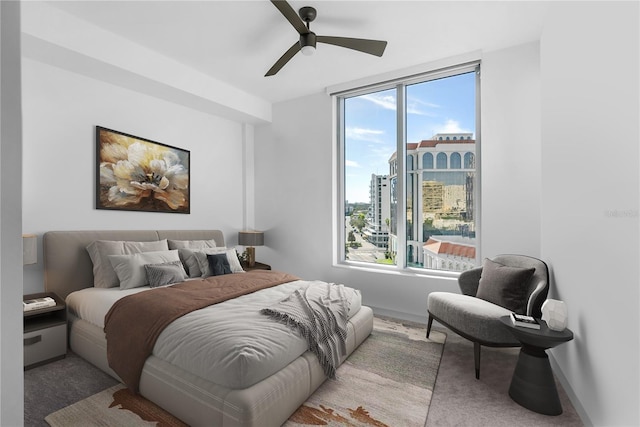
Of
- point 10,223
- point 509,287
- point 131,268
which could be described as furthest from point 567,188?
point 131,268

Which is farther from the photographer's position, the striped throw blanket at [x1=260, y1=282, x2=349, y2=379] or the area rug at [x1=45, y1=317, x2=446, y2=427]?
the striped throw blanket at [x1=260, y1=282, x2=349, y2=379]

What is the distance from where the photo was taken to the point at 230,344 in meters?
1.71

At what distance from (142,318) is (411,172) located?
3.25 metres

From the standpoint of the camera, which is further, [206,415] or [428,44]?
[428,44]

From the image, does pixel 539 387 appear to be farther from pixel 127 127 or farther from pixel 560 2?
pixel 127 127

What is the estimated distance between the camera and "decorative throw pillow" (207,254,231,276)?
3377 millimetres

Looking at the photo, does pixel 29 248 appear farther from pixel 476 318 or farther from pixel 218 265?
pixel 476 318

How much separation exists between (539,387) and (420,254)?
2.02m

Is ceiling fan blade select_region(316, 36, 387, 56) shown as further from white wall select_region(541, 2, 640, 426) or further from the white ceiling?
white wall select_region(541, 2, 640, 426)

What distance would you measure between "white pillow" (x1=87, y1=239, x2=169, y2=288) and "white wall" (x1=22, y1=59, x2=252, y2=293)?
337mm

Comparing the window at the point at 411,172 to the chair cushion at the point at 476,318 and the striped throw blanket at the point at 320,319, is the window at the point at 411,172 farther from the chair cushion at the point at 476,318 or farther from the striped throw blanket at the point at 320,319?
the striped throw blanket at the point at 320,319

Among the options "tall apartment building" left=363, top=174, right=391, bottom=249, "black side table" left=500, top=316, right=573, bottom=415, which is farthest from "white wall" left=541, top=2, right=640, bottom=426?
"tall apartment building" left=363, top=174, right=391, bottom=249

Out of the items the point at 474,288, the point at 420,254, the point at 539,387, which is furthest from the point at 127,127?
the point at 539,387

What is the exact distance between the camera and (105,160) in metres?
3.30
